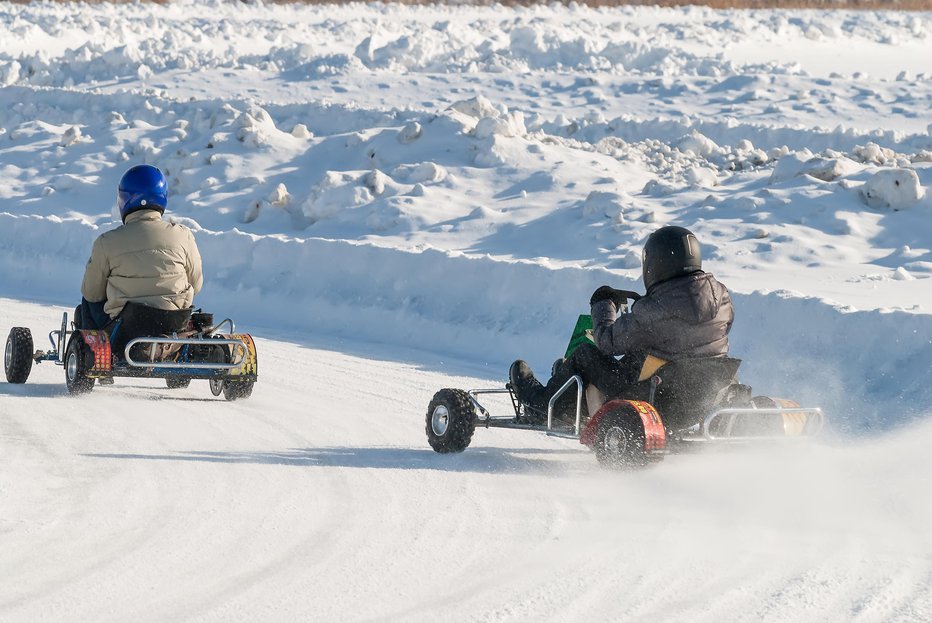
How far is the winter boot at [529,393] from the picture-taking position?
28.0 feet

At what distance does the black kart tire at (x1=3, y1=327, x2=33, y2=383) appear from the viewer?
10734 mm

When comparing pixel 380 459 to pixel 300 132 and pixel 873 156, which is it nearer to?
pixel 873 156

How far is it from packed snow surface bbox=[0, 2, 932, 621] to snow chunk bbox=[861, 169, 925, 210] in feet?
0.12

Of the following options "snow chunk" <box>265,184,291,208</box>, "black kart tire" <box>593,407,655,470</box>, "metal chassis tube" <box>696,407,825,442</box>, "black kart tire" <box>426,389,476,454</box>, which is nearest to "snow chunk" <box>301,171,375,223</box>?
"snow chunk" <box>265,184,291,208</box>

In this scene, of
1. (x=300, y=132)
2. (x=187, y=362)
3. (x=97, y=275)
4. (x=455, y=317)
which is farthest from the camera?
(x=300, y=132)

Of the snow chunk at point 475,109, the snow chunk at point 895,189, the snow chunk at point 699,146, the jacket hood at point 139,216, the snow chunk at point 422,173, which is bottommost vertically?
the jacket hood at point 139,216

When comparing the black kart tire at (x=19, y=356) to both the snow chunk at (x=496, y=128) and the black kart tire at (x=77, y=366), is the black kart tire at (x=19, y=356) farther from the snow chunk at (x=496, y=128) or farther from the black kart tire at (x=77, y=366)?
the snow chunk at (x=496, y=128)

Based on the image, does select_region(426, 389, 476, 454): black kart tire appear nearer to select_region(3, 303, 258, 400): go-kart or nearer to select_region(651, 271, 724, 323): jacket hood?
select_region(651, 271, 724, 323): jacket hood

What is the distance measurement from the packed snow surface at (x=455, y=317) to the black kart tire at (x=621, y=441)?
149 millimetres

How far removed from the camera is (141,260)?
10422mm

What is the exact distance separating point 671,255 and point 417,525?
224cm

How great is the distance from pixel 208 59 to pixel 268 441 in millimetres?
28516

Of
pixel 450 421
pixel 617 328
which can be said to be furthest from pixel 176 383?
pixel 617 328

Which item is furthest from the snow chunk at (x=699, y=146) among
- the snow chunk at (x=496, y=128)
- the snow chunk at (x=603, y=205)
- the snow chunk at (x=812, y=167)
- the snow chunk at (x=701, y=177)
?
the snow chunk at (x=603, y=205)
